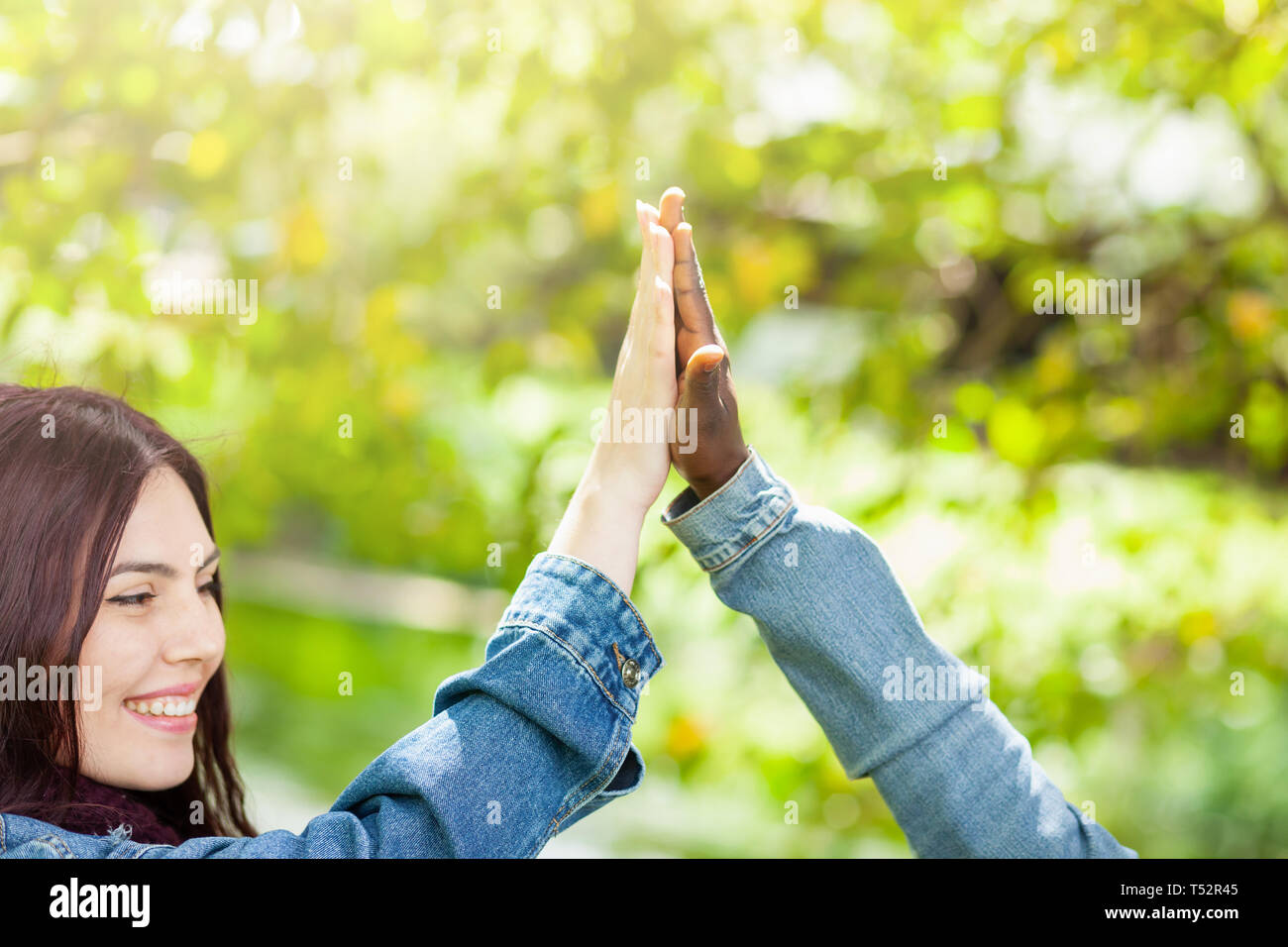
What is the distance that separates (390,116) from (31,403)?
1025 millimetres

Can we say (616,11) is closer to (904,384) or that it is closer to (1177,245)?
(904,384)

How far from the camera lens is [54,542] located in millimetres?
656

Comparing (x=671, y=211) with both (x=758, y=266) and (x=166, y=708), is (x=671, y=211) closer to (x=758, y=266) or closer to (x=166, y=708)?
(x=166, y=708)

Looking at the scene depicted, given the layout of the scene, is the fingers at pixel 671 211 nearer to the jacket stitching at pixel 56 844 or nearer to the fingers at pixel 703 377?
the fingers at pixel 703 377

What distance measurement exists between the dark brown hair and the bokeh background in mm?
568

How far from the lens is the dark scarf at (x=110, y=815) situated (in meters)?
0.65

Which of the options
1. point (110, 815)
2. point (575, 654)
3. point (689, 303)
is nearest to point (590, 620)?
point (575, 654)

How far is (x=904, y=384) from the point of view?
145 cm

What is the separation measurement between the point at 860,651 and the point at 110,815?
0.50 m

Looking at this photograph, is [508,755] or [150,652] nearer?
[508,755]

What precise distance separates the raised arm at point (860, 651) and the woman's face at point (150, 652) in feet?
1.12

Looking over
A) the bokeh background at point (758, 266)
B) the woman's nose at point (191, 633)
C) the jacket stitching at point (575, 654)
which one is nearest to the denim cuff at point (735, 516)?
the jacket stitching at point (575, 654)

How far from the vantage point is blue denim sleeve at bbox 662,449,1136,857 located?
2.15 ft

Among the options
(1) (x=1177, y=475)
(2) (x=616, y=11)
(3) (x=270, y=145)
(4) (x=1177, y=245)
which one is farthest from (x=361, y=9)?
(1) (x=1177, y=475)
